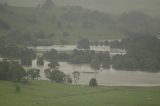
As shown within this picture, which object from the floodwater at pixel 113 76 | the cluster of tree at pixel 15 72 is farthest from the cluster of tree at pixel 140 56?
the cluster of tree at pixel 15 72

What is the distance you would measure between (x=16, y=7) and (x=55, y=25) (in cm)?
192

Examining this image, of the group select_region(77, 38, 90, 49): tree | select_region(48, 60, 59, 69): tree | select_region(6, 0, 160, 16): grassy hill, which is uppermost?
select_region(6, 0, 160, 16): grassy hill

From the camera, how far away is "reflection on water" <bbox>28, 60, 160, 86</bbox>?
606 inches

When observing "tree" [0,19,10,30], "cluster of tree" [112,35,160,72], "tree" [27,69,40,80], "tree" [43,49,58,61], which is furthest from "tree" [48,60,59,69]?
"tree" [0,19,10,30]

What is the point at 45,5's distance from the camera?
→ 18016mm

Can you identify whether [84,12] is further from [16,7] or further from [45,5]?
[16,7]

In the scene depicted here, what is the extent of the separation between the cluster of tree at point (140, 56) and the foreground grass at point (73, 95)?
1029 millimetres

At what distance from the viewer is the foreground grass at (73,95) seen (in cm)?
1216

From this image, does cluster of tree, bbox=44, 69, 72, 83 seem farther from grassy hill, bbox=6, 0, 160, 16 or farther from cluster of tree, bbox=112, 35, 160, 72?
grassy hill, bbox=6, 0, 160, 16

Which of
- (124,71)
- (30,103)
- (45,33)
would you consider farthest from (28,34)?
(30,103)

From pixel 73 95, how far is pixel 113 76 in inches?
93.8

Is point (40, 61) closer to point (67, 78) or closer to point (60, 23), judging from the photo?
point (67, 78)

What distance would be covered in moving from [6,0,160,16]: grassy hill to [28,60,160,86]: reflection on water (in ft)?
9.01

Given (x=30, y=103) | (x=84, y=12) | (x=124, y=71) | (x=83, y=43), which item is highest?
(x=84, y=12)
